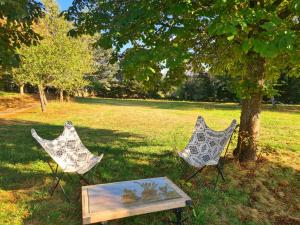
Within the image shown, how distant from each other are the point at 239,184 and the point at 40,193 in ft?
13.8

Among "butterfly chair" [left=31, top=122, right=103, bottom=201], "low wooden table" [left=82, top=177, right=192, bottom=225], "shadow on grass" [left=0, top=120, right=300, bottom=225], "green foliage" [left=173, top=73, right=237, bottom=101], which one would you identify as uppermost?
"green foliage" [left=173, top=73, right=237, bottom=101]

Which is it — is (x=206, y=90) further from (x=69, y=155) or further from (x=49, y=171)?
(x=69, y=155)

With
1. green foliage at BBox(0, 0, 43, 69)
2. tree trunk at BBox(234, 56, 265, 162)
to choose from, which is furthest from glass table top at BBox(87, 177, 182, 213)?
tree trunk at BBox(234, 56, 265, 162)

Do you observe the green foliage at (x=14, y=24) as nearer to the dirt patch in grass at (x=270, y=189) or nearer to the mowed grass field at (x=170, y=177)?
the mowed grass field at (x=170, y=177)

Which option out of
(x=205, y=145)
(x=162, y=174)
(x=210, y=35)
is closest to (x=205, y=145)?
(x=205, y=145)

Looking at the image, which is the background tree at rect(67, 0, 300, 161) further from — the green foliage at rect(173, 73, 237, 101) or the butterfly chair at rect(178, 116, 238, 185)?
the green foliage at rect(173, 73, 237, 101)

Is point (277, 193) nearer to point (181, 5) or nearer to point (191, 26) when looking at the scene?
point (191, 26)

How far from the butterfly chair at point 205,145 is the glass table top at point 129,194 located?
1.56 meters

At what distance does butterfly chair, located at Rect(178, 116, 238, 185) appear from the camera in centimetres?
662

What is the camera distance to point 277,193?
6.51 meters

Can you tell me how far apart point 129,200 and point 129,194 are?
0.23m

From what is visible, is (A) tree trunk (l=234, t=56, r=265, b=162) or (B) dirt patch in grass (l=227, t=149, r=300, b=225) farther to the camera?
(A) tree trunk (l=234, t=56, r=265, b=162)

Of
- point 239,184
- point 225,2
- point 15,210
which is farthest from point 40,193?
point 225,2

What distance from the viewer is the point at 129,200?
14.9 feet
